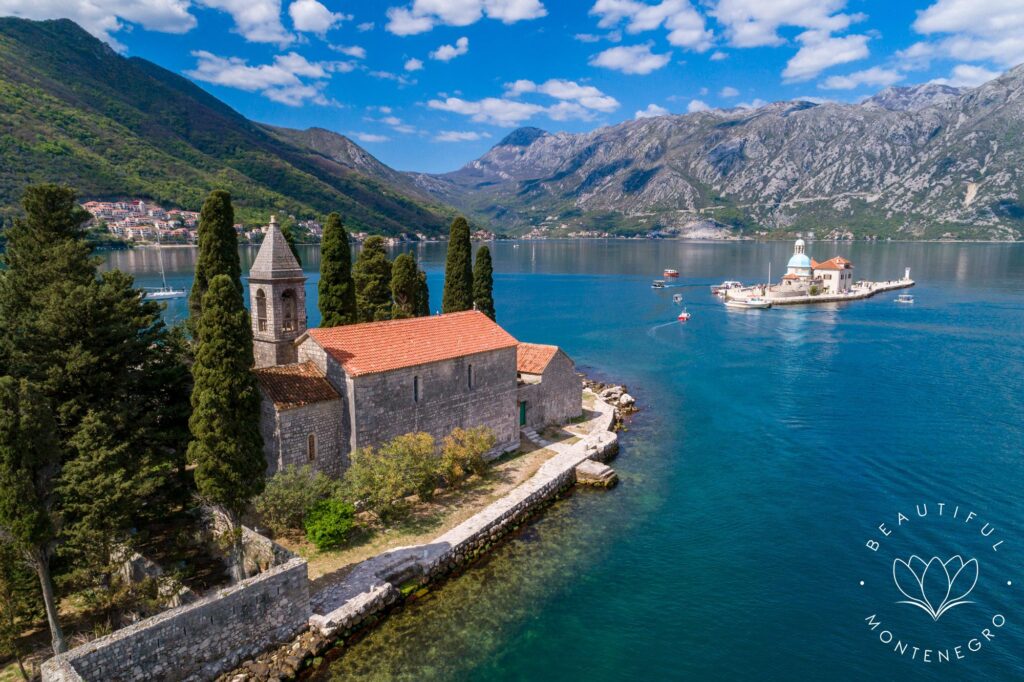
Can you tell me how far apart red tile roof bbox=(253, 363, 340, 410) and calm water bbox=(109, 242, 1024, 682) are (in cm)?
826

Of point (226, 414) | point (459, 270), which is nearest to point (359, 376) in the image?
point (226, 414)

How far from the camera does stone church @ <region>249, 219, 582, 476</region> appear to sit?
824 inches

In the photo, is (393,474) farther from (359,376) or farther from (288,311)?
(288,311)

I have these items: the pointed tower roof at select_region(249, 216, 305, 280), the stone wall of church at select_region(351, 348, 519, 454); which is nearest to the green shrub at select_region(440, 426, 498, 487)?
the stone wall of church at select_region(351, 348, 519, 454)

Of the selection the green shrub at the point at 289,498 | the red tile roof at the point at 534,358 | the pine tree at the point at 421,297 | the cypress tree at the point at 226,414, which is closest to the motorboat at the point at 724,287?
the pine tree at the point at 421,297

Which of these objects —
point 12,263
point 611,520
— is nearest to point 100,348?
point 12,263

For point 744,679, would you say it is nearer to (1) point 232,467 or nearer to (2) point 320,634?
(2) point 320,634

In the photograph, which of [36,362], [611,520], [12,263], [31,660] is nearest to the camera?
[31,660]

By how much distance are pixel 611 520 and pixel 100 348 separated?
19.3 m

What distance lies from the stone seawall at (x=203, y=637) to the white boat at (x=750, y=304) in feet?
273

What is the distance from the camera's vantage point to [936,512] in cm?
2375

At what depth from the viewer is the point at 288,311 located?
81.4ft

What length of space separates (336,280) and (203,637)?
2168 centimetres

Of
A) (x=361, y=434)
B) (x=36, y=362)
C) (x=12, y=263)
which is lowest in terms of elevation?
(x=361, y=434)
